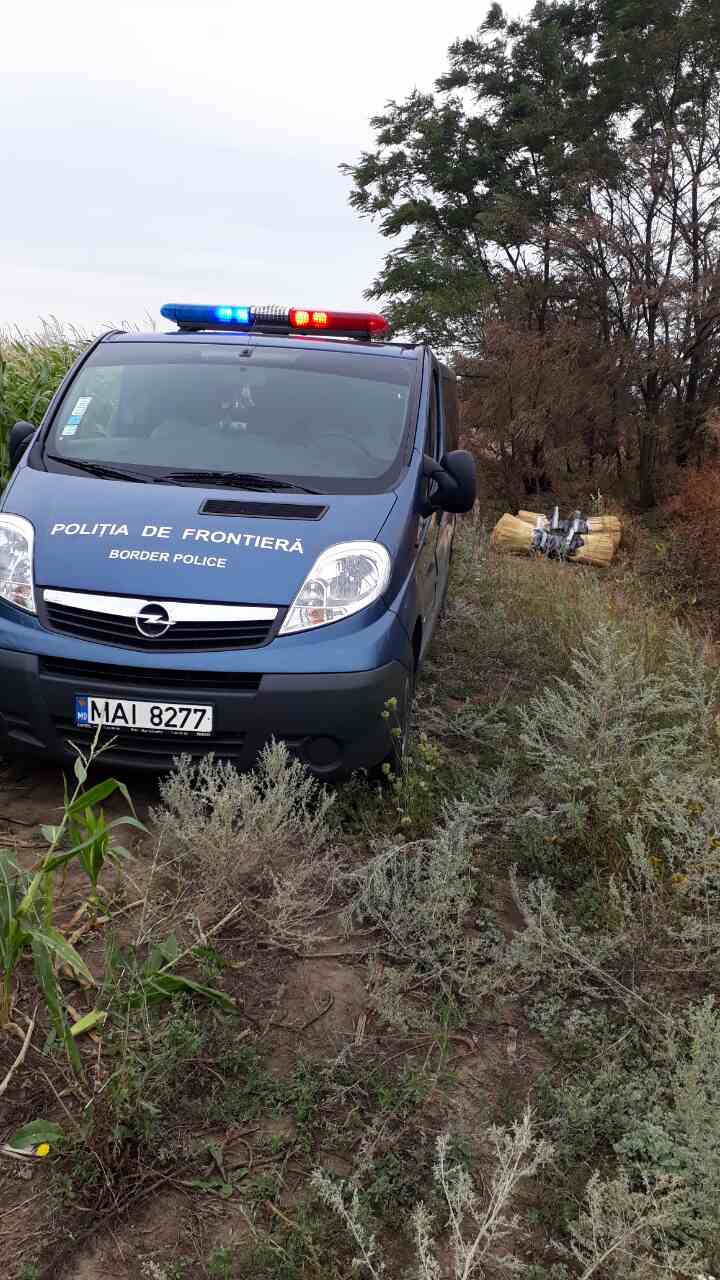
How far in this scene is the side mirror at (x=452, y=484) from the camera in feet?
16.1

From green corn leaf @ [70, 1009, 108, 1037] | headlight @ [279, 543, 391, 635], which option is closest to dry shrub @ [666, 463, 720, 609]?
headlight @ [279, 543, 391, 635]

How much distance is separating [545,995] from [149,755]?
1.69 meters

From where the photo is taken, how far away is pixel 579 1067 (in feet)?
9.33

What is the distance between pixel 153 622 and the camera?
3.90 meters

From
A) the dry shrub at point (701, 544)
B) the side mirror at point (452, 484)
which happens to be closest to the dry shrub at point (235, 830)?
the side mirror at point (452, 484)

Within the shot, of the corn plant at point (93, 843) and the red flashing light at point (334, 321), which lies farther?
the red flashing light at point (334, 321)

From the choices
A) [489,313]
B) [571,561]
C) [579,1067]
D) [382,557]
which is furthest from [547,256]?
[579,1067]

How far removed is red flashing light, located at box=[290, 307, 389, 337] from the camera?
6293 millimetres

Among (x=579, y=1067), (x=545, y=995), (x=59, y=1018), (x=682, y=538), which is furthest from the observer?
(x=682, y=538)

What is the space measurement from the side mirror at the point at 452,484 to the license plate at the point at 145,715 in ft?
5.34

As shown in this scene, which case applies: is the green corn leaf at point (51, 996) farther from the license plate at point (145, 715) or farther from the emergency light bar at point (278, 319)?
the emergency light bar at point (278, 319)

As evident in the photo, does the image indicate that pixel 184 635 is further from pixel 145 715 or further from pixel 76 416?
pixel 76 416

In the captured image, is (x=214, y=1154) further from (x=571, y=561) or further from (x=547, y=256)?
(x=547, y=256)

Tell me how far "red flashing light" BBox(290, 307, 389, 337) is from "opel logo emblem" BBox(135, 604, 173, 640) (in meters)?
2.99
